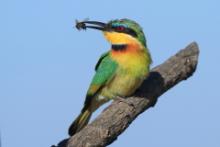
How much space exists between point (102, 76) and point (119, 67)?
17 cm

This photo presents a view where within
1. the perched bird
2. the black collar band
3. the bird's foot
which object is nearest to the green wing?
the perched bird

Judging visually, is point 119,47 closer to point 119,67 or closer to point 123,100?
point 119,67

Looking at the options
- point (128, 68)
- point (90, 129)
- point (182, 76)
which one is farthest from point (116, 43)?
point (90, 129)

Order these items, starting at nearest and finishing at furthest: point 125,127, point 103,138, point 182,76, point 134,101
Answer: point 103,138 → point 125,127 → point 134,101 → point 182,76

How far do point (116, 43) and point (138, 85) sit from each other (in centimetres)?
41

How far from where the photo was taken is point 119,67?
594 centimetres

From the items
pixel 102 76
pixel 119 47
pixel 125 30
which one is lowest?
pixel 102 76

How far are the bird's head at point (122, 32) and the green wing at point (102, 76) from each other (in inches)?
7.1

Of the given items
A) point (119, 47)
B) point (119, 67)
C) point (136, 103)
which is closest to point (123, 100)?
point (136, 103)

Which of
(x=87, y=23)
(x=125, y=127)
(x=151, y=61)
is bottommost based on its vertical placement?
(x=125, y=127)

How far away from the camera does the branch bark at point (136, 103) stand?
4789 millimetres

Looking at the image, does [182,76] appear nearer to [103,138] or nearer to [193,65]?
[193,65]

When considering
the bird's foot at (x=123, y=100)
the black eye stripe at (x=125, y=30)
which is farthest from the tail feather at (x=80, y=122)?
the black eye stripe at (x=125, y=30)

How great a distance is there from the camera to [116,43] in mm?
5957
